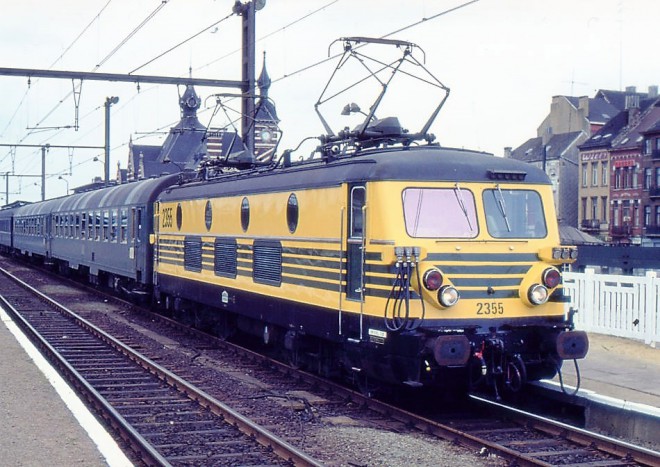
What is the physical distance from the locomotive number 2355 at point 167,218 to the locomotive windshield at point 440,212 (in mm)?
9521

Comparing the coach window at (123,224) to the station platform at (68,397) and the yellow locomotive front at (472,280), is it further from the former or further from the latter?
the yellow locomotive front at (472,280)

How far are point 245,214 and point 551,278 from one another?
5366 millimetres

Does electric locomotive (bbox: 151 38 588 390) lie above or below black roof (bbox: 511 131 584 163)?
below

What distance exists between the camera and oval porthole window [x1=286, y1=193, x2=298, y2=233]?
40.2 ft

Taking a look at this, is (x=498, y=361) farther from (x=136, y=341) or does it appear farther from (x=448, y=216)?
(x=136, y=341)

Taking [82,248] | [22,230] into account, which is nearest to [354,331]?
[82,248]

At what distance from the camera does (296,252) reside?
40.1 ft

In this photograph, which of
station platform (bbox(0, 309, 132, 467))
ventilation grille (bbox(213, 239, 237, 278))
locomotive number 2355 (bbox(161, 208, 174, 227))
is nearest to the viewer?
station platform (bbox(0, 309, 132, 467))

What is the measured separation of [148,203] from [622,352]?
37.4 ft

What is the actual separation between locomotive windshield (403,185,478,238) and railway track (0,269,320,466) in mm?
2788

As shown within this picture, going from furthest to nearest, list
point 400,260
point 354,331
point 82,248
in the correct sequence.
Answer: point 82,248, point 354,331, point 400,260

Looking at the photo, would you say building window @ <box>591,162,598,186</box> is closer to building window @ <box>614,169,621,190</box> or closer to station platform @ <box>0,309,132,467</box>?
building window @ <box>614,169,621,190</box>

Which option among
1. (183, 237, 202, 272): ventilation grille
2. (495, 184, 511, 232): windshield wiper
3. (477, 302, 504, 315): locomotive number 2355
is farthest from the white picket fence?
(183, 237, 202, 272): ventilation grille

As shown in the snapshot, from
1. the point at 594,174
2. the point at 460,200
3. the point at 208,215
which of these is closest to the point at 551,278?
the point at 460,200
